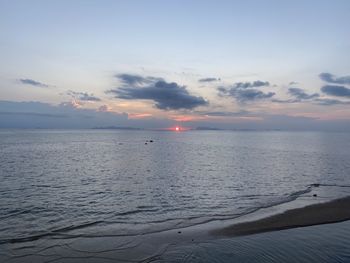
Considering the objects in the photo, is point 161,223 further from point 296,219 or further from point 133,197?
point 296,219

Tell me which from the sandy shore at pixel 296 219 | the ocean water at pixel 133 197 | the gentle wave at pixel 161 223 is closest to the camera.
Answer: the gentle wave at pixel 161 223

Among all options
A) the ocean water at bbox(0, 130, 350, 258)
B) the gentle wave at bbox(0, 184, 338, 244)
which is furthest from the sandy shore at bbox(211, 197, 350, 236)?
the ocean water at bbox(0, 130, 350, 258)

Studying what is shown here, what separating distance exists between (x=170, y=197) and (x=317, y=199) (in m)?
15.9

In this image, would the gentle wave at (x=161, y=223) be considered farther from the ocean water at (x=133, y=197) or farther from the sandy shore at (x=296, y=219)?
the sandy shore at (x=296, y=219)

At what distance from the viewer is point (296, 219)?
2411 centimetres

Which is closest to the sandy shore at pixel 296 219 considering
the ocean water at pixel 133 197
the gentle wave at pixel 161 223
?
the gentle wave at pixel 161 223

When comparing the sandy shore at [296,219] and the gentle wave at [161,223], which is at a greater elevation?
the sandy shore at [296,219]

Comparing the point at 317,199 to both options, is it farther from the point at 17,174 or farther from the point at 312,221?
the point at 17,174

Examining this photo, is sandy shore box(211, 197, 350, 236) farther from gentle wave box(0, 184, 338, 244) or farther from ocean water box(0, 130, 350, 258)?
ocean water box(0, 130, 350, 258)

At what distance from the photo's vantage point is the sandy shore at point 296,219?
21.6 m

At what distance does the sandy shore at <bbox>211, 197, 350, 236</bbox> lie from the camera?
21609mm

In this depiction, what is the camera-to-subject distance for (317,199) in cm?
3216

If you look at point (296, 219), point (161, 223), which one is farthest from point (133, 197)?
point (296, 219)

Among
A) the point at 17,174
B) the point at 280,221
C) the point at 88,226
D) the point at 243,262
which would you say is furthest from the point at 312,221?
the point at 17,174
